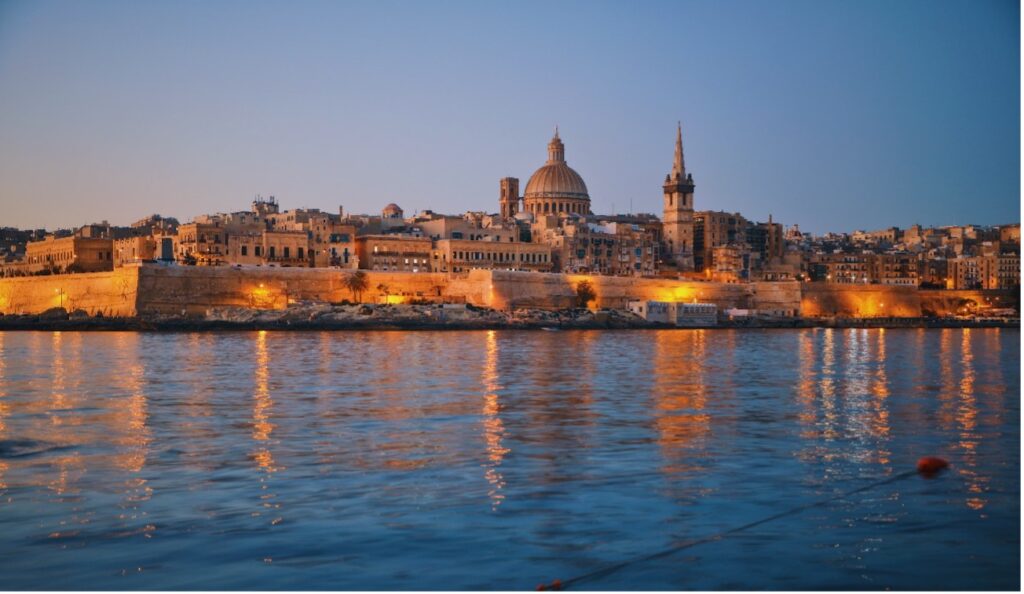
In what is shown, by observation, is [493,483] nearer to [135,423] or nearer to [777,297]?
[135,423]

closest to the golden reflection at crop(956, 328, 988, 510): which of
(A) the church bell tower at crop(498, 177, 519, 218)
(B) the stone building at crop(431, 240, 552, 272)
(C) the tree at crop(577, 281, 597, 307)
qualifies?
(C) the tree at crop(577, 281, 597, 307)

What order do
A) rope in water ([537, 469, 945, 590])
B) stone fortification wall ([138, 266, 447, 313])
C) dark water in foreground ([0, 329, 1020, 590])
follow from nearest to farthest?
rope in water ([537, 469, 945, 590]) → dark water in foreground ([0, 329, 1020, 590]) → stone fortification wall ([138, 266, 447, 313])

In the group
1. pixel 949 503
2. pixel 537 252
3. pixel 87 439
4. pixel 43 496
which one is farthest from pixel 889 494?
pixel 537 252

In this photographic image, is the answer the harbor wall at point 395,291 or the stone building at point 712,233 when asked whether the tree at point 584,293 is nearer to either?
the harbor wall at point 395,291

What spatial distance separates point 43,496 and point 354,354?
18974 millimetres

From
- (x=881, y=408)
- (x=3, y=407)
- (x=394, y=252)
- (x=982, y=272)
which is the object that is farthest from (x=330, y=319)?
(x=982, y=272)

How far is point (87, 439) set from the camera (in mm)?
11078

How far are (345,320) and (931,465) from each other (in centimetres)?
3745

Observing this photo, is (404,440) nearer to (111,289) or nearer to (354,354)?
(354,354)

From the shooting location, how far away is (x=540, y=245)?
200 feet

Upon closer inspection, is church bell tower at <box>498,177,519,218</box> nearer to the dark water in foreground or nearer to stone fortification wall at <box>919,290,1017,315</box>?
stone fortification wall at <box>919,290,1017,315</box>

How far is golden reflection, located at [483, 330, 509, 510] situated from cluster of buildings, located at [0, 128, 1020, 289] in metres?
35.2

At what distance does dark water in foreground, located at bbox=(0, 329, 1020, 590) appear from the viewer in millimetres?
6234

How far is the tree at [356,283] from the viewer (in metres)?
49.4
